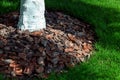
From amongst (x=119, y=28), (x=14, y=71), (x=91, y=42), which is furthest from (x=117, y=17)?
(x=14, y=71)

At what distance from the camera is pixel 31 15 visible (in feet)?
25.1

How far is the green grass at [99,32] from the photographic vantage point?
6824 mm

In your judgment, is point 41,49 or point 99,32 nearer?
point 41,49

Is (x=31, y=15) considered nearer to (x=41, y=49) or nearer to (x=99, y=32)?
(x=41, y=49)

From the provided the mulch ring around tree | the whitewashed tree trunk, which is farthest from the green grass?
the whitewashed tree trunk

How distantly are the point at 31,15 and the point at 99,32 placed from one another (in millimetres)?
1547

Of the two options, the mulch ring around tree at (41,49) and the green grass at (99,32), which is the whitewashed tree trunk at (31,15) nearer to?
the mulch ring around tree at (41,49)

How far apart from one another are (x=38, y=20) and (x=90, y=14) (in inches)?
70.1

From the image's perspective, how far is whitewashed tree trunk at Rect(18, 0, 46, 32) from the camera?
24.9 ft

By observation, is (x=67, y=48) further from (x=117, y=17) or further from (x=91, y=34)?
(x=117, y=17)

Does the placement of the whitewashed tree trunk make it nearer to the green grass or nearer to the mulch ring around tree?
the mulch ring around tree

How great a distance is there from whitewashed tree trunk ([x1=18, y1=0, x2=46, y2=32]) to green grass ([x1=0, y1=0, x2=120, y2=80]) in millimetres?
1248

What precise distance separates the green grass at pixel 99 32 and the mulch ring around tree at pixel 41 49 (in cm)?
21

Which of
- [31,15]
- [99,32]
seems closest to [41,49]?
[31,15]
